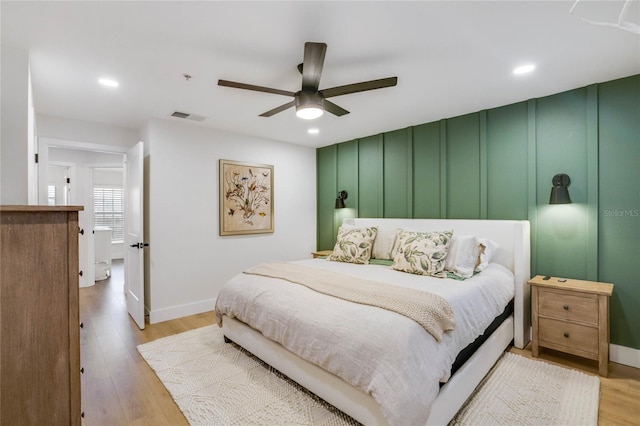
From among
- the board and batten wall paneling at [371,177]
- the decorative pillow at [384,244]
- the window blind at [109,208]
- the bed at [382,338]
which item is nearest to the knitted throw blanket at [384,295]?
the bed at [382,338]

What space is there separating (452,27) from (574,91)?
1832 millimetres

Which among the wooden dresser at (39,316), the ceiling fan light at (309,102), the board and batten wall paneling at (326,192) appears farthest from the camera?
the board and batten wall paneling at (326,192)

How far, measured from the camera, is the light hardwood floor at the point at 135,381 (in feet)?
6.41

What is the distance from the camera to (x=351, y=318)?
6.02ft

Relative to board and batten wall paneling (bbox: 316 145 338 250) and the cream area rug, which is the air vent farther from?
the cream area rug

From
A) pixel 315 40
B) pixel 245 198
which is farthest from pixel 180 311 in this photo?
pixel 315 40

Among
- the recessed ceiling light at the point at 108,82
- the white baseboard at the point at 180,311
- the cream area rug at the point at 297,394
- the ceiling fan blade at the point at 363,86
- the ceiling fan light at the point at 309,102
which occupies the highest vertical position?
the recessed ceiling light at the point at 108,82

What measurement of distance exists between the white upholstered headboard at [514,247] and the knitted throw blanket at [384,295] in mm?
1506

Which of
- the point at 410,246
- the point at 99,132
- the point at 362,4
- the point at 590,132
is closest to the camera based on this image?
the point at 362,4

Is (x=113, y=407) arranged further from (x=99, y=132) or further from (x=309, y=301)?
(x=99, y=132)

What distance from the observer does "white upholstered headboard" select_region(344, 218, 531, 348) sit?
290cm

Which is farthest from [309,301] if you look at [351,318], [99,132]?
[99,132]

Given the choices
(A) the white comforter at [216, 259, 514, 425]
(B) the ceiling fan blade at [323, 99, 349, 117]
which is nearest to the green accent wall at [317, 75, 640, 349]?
(A) the white comforter at [216, 259, 514, 425]

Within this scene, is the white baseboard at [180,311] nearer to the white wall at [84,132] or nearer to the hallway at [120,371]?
the hallway at [120,371]
